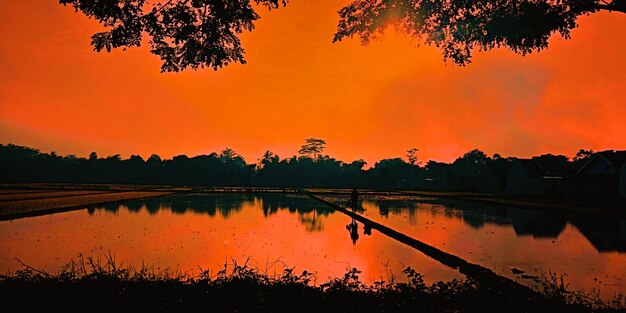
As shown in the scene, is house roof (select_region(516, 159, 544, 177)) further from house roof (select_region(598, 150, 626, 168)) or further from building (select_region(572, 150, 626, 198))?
house roof (select_region(598, 150, 626, 168))

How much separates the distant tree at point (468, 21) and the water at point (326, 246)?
666cm

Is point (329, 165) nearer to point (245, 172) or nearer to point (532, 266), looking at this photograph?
point (245, 172)

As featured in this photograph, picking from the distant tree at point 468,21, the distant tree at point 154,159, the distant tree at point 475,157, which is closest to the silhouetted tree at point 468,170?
the distant tree at point 475,157

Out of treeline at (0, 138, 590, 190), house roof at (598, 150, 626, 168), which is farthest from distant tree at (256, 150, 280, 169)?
house roof at (598, 150, 626, 168)

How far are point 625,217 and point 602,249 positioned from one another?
50.7 feet

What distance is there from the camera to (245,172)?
5438 inches

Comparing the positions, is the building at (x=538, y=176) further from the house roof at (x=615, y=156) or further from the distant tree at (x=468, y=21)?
the distant tree at (x=468, y=21)

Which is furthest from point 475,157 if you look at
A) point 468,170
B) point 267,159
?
point 267,159

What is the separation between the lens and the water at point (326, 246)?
13.7 m

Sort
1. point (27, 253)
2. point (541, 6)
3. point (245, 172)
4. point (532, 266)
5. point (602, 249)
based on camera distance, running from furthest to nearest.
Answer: point (245, 172)
point (602, 249)
point (27, 253)
point (532, 266)
point (541, 6)

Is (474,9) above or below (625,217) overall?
above

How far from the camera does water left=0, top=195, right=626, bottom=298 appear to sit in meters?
13.7

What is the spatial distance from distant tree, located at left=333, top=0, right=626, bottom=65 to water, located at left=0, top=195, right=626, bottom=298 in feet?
21.8

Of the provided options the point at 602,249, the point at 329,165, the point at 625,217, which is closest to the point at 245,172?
the point at 329,165
